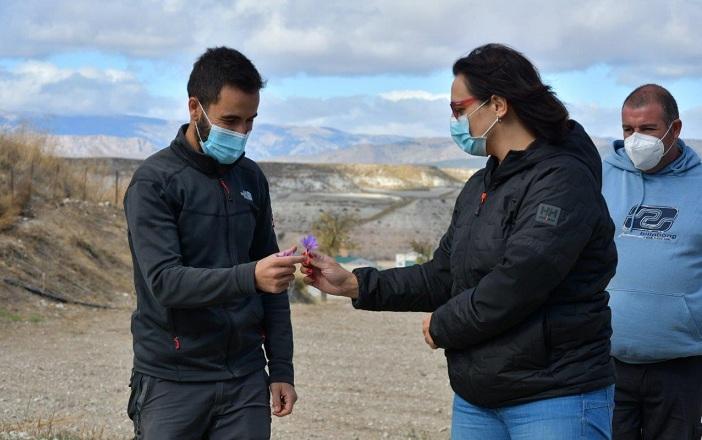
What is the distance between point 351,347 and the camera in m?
14.7

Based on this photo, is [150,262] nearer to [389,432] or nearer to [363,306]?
[363,306]

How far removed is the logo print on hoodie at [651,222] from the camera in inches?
178

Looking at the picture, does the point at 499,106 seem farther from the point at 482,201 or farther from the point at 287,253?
the point at 287,253

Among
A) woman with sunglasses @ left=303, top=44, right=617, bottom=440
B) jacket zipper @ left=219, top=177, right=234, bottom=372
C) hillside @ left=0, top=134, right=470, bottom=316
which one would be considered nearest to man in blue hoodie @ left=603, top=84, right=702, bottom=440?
woman with sunglasses @ left=303, top=44, right=617, bottom=440

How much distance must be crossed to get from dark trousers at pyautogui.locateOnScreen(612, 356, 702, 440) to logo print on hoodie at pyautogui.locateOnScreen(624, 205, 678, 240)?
555 millimetres

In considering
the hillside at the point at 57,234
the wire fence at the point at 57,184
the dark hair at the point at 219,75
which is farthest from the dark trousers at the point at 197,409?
the wire fence at the point at 57,184

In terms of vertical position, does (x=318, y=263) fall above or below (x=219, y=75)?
below

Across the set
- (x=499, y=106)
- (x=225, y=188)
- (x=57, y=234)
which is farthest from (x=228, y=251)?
(x=57, y=234)

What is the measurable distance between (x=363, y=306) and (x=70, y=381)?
26.0ft

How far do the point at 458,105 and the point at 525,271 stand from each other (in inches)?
25.6

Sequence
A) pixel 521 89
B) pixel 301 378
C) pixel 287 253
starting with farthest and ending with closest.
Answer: pixel 301 378, pixel 287 253, pixel 521 89

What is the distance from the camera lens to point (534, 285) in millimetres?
2977

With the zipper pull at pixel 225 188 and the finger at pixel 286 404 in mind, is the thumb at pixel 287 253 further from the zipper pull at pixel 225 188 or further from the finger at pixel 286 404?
the finger at pixel 286 404

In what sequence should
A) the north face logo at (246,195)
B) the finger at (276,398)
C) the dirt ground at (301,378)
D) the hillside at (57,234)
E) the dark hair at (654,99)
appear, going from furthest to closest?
1. the hillside at (57,234)
2. the dirt ground at (301,378)
3. the dark hair at (654,99)
4. the finger at (276,398)
5. the north face logo at (246,195)
